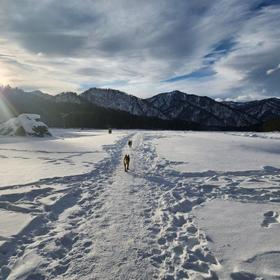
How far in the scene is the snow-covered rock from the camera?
4959 centimetres

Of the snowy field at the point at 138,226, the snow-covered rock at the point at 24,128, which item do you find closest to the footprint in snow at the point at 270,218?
the snowy field at the point at 138,226

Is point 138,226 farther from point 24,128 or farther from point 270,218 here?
point 24,128

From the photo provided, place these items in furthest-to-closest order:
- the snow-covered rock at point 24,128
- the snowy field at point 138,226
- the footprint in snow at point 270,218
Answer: the snow-covered rock at point 24,128, the footprint in snow at point 270,218, the snowy field at point 138,226

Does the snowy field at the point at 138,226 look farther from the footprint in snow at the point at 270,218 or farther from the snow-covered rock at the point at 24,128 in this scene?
the snow-covered rock at the point at 24,128

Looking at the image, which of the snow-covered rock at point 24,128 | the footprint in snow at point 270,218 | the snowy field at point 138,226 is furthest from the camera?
the snow-covered rock at point 24,128

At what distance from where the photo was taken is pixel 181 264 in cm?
552

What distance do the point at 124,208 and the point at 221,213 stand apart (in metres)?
3.03

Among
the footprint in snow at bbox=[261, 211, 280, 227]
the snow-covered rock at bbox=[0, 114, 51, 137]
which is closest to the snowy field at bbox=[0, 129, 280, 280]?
the footprint in snow at bbox=[261, 211, 280, 227]

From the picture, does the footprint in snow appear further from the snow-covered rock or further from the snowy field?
the snow-covered rock

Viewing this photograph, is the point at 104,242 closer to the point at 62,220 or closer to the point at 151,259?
the point at 151,259

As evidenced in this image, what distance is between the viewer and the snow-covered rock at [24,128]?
163 ft

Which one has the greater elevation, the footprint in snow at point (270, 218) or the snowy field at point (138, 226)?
the footprint in snow at point (270, 218)

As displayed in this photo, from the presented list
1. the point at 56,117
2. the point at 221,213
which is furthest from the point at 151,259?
the point at 56,117

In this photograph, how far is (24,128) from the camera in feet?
163
